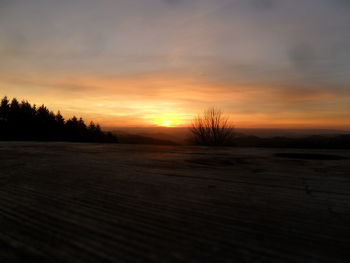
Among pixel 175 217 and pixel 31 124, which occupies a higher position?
pixel 31 124

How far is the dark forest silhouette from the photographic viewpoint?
115ft

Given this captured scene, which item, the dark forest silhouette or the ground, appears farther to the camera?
the dark forest silhouette

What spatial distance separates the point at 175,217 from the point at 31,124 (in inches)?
1702

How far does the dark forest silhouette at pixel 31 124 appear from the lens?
35.1m

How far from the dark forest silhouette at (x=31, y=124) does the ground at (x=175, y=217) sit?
3770cm

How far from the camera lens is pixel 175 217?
0.73m

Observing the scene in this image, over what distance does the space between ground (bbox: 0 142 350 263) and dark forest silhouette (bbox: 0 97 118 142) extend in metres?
37.7

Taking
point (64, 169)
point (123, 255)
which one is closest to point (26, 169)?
point (64, 169)

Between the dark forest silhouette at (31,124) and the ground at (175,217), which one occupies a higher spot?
the dark forest silhouette at (31,124)

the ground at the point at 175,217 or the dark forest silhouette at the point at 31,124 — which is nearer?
the ground at the point at 175,217

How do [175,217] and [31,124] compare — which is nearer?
[175,217]

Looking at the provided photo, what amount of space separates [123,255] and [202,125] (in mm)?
28231

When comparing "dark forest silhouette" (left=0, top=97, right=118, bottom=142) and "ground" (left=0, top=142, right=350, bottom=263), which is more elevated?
"dark forest silhouette" (left=0, top=97, right=118, bottom=142)

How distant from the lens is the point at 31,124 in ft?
123
